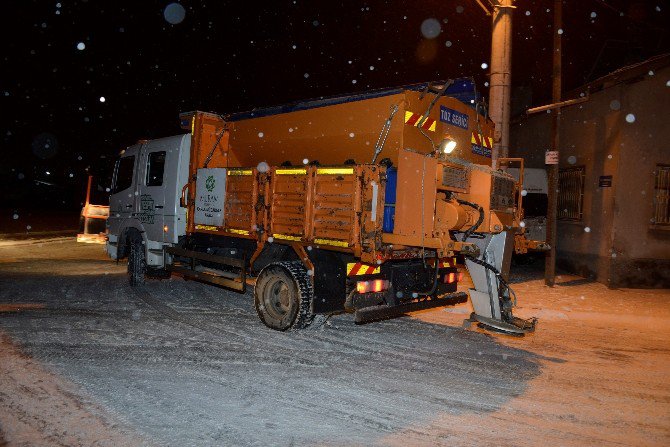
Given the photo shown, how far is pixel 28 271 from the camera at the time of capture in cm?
1094

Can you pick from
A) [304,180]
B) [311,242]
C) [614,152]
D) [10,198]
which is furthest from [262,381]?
[10,198]

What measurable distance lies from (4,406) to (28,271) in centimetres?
805

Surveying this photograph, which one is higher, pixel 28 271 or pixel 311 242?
pixel 311 242

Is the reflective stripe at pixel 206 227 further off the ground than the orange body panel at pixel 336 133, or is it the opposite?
the orange body panel at pixel 336 133

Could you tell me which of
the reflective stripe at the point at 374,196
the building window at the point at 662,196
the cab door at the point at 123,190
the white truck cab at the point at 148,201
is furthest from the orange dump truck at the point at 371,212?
the building window at the point at 662,196

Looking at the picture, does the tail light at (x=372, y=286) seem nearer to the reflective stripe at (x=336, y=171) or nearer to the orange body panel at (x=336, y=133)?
the reflective stripe at (x=336, y=171)

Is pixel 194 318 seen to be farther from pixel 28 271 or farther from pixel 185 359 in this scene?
pixel 28 271

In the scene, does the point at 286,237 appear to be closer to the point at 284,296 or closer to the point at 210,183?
the point at 284,296

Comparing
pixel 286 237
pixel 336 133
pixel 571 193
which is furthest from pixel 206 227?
pixel 571 193

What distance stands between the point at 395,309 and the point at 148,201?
18.3 feet

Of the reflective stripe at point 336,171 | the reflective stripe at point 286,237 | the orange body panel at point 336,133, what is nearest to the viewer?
the reflective stripe at point 336,171

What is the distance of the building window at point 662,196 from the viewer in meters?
12.0

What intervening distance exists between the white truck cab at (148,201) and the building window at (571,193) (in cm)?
1025

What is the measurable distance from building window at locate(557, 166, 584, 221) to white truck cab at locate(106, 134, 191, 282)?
33.6 ft
